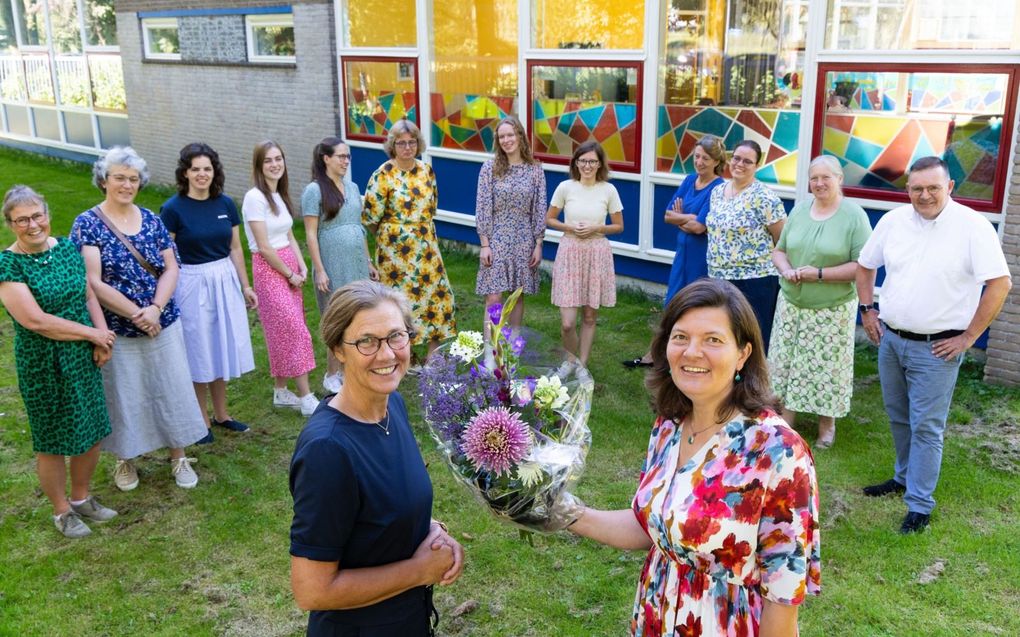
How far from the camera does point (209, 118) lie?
1484cm

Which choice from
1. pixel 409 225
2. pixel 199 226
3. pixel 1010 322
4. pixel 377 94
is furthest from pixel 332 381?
pixel 377 94

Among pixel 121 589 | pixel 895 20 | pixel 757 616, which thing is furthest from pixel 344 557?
pixel 895 20

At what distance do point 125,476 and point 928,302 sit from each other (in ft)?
16.2

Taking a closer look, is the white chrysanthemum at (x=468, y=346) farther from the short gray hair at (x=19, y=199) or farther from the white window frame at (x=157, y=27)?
the white window frame at (x=157, y=27)

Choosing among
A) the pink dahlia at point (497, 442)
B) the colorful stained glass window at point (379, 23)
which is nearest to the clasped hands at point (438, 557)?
the pink dahlia at point (497, 442)

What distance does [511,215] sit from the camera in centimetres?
734

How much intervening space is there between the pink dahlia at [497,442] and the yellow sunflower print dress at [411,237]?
15.0 feet

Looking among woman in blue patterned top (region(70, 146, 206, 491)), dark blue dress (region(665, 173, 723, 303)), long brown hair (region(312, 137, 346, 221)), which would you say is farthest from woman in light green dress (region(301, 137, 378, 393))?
dark blue dress (region(665, 173, 723, 303))

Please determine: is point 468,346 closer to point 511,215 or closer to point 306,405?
point 306,405

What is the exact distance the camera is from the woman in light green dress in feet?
21.8

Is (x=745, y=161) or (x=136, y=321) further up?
(x=745, y=161)

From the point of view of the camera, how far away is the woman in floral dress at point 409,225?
7.02 metres

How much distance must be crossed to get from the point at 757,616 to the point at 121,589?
3.47 meters

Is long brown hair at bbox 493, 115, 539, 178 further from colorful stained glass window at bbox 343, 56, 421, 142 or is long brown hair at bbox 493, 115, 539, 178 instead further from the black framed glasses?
the black framed glasses
